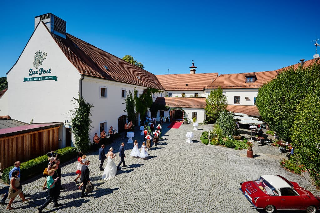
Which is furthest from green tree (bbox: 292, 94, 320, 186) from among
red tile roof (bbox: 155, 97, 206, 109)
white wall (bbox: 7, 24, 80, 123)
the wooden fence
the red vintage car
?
red tile roof (bbox: 155, 97, 206, 109)

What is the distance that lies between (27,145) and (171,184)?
10.4 metres

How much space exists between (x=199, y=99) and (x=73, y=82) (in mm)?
24034

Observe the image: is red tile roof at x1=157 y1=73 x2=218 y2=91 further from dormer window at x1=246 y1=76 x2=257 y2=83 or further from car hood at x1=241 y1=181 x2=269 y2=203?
car hood at x1=241 y1=181 x2=269 y2=203

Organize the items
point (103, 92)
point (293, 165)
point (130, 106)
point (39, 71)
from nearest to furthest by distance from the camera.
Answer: point (293, 165), point (39, 71), point (103, 92), point (130, 106)

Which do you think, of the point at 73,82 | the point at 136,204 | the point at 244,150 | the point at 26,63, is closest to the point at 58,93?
the point at 73,82

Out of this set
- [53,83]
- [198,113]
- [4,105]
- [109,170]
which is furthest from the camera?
[198,113]

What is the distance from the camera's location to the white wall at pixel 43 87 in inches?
563

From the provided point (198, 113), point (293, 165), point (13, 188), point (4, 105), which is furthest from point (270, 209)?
point (4, 105)

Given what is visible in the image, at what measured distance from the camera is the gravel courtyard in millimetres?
7629

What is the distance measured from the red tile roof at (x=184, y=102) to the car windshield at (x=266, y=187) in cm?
2204

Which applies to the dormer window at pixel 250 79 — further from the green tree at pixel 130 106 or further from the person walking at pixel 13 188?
the person walking at pixel 13 188

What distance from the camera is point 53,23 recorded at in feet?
50.9

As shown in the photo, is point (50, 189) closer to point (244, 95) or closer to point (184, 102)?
point (184, 102)

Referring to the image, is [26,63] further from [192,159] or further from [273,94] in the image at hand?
[273,94]
